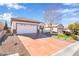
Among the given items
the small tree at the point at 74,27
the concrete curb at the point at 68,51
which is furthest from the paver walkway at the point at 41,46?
the small tree at the point at 74,27

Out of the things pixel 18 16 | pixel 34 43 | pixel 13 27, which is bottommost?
pixel 34 43

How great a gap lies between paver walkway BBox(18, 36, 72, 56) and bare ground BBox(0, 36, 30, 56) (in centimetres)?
6

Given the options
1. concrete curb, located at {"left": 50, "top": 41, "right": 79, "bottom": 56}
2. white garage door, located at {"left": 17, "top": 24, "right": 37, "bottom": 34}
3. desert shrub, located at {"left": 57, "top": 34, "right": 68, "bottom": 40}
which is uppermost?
white garage door, located at {"left": 17, "top": 24, "right": 37, "bottom": 34}

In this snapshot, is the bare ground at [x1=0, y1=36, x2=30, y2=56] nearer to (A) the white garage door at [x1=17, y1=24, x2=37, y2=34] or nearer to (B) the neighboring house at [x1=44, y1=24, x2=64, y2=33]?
(A) the white garage door at [x1=17, y1=24, x2=37, y2=34]

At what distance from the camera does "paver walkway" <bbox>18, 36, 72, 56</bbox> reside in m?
2.20

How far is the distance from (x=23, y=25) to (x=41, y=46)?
0.40 meters

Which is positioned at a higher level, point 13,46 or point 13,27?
point 13,27

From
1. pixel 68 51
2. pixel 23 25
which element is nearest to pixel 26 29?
pixel 23 25

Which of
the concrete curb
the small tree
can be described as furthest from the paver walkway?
the small tree

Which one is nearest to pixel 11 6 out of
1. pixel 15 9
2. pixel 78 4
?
pixel 15 9

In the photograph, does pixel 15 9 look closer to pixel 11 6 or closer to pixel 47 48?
pixel 11 6

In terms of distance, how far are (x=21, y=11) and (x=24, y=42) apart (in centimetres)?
45

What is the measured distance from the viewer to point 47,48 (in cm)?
222

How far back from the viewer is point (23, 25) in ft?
7.36
